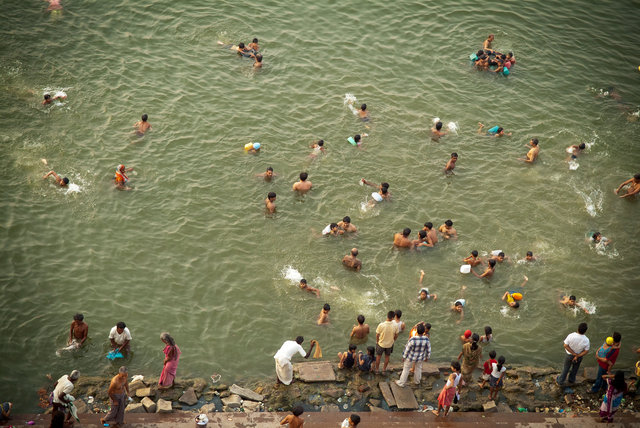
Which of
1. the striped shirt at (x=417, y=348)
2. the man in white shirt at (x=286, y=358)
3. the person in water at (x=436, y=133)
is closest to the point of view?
the striped shirt at (x=417, y=348)

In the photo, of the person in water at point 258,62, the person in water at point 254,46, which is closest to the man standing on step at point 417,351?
the person in water at point 258,62

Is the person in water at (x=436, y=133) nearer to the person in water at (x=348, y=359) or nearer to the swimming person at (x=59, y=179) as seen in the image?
the person in water at (x=348, y=359)

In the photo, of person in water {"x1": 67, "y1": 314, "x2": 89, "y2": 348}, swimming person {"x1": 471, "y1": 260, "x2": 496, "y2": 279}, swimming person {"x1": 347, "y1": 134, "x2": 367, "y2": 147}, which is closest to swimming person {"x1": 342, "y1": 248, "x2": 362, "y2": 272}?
swimming person {"x1": 471, "y1": 260, "x2": 496, "y2": 279}

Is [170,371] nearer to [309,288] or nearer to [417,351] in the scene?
[309,288]

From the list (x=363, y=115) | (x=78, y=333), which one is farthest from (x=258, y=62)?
(x=78, y=333)

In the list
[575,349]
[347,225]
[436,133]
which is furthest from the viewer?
[436,133]

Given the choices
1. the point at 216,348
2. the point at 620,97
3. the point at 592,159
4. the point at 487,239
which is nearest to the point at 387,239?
the point at 487,239
